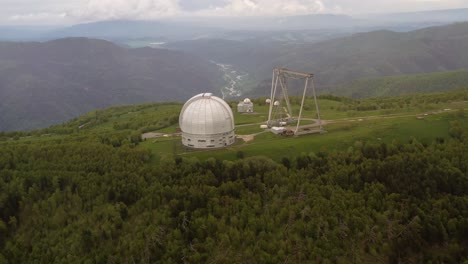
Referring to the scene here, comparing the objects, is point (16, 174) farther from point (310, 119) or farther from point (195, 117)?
point (310, 119)

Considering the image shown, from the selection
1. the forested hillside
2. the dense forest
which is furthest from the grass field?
the dense forest

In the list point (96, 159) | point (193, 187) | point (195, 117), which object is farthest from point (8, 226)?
point (195, 117)

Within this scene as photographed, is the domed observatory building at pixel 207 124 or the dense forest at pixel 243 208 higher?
the domed observatory building at pixel 207 124

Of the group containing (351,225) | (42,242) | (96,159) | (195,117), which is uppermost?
(195,117)

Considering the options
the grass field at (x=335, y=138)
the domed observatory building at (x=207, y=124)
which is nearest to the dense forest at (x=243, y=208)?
the grass field at (x=335, y=138)

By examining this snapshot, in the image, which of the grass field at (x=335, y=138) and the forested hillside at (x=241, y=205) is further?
the grass field at (x=335, y=138)

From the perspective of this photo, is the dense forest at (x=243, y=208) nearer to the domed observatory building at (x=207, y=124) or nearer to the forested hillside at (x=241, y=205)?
the forested hillside at (x=241, y=205)

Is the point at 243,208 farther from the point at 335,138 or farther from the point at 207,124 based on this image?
the point at 335,138
